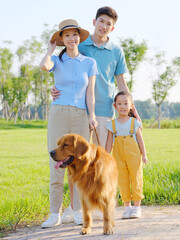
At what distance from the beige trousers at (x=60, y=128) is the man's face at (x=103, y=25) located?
1024 mm

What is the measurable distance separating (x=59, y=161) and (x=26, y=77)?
32.7m

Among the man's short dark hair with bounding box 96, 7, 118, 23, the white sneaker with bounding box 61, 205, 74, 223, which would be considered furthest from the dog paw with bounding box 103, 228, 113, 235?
the man's short dark hair with bounding box 96, 7, 118, 23

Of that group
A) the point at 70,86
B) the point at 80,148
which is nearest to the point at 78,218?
the point at 80,148

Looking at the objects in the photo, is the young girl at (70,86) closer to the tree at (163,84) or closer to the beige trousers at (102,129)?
the beige trousers at (102,129)

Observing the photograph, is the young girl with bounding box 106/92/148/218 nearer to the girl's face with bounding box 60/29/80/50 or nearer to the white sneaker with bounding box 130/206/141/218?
the white sneaker with bounding box 130/206/141/218

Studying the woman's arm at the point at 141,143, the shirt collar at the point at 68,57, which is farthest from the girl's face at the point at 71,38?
the woman's arm at the point at 141,143

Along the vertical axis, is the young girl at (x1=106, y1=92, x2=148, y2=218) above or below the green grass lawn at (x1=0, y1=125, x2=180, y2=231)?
above

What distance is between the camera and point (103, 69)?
387cm

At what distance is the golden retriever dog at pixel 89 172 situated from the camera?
9.93 feet

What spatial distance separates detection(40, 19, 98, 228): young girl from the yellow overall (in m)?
0.49

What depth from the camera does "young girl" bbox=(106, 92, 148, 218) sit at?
3.82 metres

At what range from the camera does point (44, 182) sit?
21.0 ft

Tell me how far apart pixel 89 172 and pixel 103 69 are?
1.43 m

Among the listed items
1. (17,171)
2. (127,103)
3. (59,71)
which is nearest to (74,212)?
(127,103)
